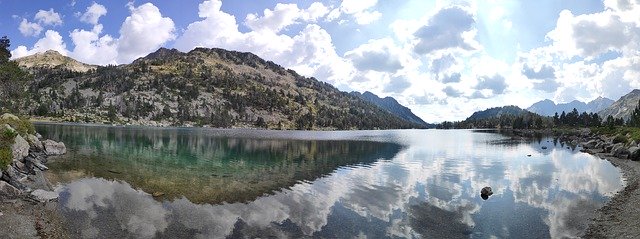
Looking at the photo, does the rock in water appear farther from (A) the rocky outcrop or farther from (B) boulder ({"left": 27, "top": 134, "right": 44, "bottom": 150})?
(B) boulder ({"left": 27, "top": 134, "right": 44, "bottom": 150})

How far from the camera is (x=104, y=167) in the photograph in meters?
59.9

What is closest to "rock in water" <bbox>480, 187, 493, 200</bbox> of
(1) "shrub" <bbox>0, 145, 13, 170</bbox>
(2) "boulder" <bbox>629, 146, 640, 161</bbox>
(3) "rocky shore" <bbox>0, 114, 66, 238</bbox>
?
(3) "rocky shore" <bbox>0, 114, 66, 238</bbox>

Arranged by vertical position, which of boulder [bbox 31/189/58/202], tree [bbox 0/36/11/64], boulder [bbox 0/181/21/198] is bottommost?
boulder [bbox 31/189/58/202]

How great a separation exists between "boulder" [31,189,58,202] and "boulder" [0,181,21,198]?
4.11 feet

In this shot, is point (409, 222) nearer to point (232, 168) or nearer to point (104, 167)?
point (232, 168)

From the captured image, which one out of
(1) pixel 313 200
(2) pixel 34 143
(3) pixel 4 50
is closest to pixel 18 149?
(2) pixel 34 143

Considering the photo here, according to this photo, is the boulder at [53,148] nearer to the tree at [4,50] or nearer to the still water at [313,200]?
the still water at [313,200]

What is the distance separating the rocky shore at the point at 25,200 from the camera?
27.1 metres

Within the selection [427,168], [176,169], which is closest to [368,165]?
[427,168]

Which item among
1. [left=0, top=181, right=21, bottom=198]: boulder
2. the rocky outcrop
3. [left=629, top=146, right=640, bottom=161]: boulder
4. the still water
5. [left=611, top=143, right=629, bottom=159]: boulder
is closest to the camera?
the still water

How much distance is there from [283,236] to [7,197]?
2478 cm

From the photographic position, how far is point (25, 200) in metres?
34.6

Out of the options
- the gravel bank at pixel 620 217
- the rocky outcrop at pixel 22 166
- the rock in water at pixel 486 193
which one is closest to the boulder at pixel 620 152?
the gravel bank at pixel 620 217

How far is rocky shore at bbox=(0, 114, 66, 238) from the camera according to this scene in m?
27.1
